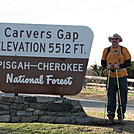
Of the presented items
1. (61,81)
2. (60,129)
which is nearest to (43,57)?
(61,81)

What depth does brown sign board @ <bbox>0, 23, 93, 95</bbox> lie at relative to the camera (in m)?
8.18

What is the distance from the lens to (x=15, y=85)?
8.26 metres

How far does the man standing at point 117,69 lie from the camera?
7531mm

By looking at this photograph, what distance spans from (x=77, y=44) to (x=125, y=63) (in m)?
1.33

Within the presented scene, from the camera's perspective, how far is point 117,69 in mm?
7594

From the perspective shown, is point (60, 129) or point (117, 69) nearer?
point (60, 129)

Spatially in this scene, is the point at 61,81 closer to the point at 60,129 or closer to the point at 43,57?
the point at 43,57

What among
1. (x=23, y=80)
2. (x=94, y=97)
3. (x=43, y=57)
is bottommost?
(x=94, y=97)

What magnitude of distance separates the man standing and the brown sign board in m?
0.74

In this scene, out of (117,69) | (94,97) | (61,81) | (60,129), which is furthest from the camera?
(94,97)

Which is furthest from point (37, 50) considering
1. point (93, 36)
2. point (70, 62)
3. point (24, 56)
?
point (93, 36)

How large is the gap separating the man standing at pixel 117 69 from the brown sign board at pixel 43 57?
0.74 meters

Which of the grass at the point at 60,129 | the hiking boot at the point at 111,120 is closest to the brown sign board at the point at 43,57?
the hiking boot at the point at 111,120

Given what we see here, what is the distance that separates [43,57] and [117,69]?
182cm
